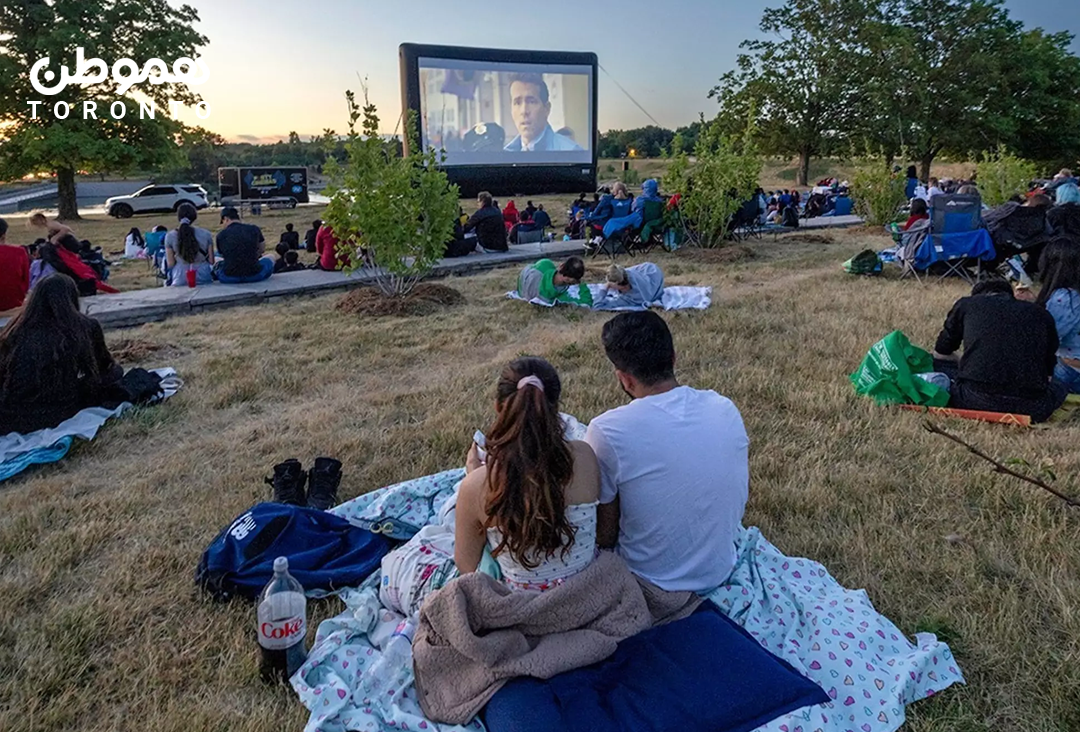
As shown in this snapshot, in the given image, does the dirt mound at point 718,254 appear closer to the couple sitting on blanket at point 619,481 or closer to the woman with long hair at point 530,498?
the couple sitting on blanket at point 619,481

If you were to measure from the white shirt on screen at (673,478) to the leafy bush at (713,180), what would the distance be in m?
9.78

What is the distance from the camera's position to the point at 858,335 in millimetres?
6395

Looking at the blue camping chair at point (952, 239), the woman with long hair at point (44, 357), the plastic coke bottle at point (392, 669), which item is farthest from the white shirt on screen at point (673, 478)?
the blue camping chair at point (952, 239)

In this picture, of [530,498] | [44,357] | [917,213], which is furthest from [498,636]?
[917,213]

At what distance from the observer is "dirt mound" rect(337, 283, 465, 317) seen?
786 centimetres

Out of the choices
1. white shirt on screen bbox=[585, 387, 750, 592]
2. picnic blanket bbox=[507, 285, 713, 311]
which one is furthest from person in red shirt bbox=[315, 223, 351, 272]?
white shirt on screen bbox=[585, 387, 750, 592]

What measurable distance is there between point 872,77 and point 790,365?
31.2 m

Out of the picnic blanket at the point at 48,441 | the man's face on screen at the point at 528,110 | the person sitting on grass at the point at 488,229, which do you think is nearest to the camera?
the picnic blanket at the point at 48,441

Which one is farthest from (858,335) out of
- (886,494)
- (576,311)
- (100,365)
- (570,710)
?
(100,365)

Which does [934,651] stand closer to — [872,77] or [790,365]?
[790,365]

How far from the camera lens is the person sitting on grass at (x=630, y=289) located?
7988mm

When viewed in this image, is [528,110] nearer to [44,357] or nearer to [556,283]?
[556,283]

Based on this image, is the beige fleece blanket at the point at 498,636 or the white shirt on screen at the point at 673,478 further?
the white shirt on screen at the point at 673,478

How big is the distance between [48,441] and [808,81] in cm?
3431
